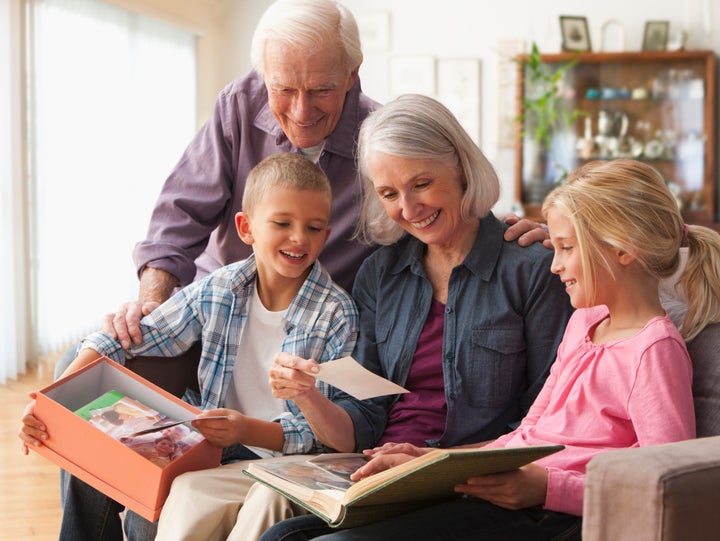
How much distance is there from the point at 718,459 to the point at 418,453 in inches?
23.1

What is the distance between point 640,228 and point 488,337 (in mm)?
457

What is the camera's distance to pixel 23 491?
333 cm

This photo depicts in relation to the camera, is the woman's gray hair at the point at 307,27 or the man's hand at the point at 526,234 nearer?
the man's hand at the point at 526,234

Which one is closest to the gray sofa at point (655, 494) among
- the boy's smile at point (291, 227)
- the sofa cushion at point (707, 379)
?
the sofa cushion at point (707, 379)

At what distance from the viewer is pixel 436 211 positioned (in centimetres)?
197

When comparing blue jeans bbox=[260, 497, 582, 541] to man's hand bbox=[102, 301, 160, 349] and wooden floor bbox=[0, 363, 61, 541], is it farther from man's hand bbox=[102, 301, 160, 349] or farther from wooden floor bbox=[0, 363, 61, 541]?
wooden floor bbox=[0, 363, 61, 541]

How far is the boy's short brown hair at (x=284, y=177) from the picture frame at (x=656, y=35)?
511 cm

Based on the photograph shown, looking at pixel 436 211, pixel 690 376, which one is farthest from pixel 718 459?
pixel 436 211

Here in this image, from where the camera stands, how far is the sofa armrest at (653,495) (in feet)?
3.89

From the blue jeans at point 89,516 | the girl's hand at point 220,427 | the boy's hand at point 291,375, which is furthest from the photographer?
the blue jeans at point 89,516

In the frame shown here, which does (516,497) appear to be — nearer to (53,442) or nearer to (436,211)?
(436,211)

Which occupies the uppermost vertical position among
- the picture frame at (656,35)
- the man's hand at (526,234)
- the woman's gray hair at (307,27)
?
the picture frame at (656,35)

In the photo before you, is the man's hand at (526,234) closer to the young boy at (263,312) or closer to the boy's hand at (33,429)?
the young boy at (263,312)

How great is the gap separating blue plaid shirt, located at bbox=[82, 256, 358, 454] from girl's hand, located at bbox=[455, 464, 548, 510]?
1.93ft
